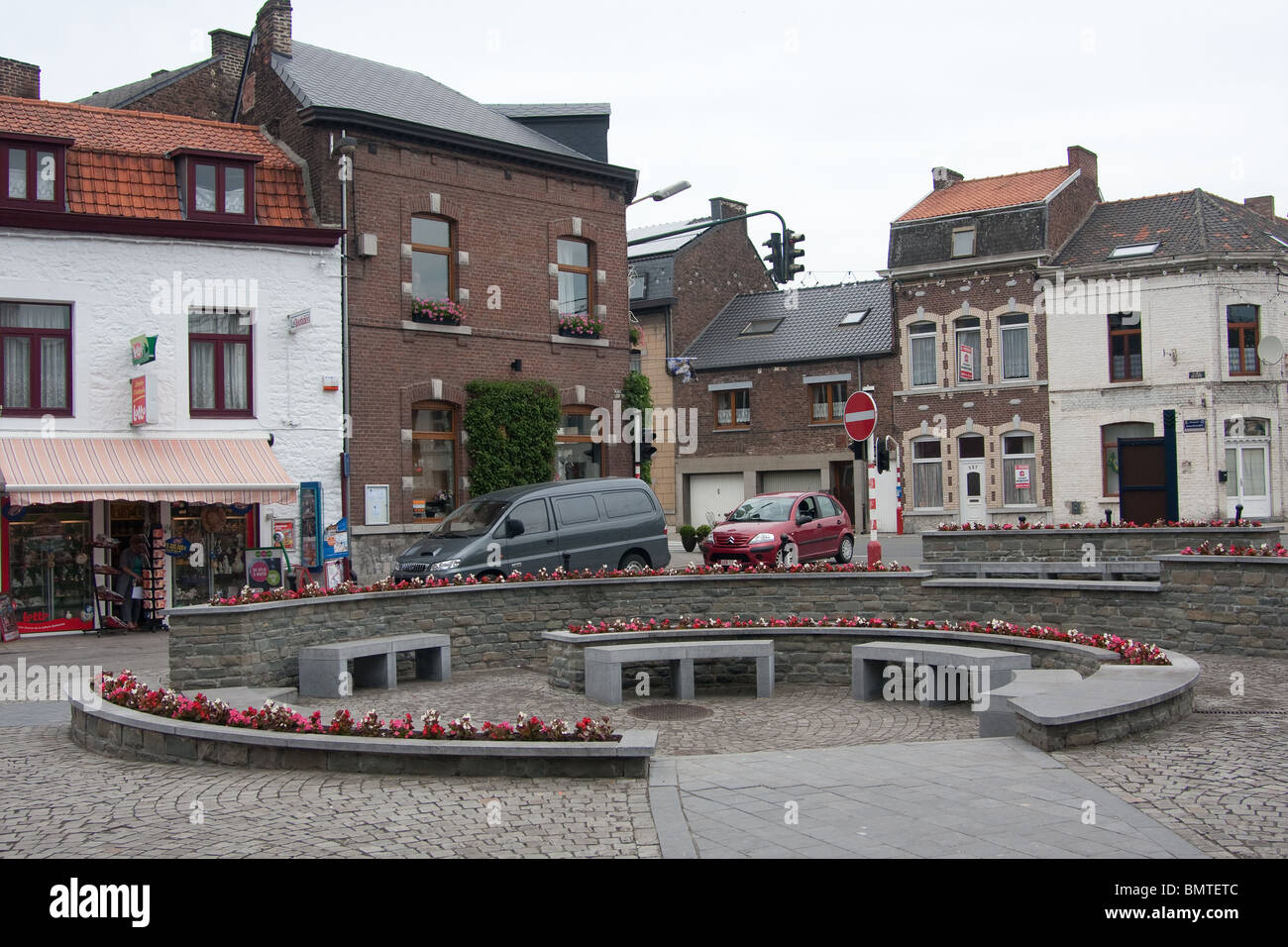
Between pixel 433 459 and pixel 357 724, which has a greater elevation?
pixel 433 459

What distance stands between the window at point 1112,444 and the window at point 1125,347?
1367 mm

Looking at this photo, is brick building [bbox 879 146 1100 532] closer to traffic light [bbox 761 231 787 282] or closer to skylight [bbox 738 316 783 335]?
skylight [bbox 738 316 783 335]

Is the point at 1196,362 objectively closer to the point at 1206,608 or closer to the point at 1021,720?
the point at 1206,608

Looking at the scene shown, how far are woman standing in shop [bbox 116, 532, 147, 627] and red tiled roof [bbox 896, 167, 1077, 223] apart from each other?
26.1 metres

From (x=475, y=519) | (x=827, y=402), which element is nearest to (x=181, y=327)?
(x=475, y=519)

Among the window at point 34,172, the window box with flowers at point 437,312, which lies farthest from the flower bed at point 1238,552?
the window at point 34,172

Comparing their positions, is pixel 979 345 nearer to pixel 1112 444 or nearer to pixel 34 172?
Answer: pixel 1112 444

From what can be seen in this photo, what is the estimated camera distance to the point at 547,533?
672 inches

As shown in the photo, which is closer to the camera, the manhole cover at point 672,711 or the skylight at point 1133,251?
the manhole cover at point 672,711

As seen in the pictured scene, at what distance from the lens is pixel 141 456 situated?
59.4ft

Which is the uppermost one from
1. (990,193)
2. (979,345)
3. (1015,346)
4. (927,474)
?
(990,193)

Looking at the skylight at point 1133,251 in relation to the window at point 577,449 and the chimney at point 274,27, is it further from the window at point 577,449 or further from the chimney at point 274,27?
the chimney at point 274,27

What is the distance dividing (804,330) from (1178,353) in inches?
465

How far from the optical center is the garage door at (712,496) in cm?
3956
